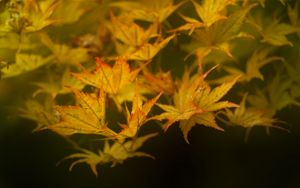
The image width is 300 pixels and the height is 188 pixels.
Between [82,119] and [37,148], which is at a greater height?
[82,119]

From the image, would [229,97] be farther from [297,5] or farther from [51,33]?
[51,33]

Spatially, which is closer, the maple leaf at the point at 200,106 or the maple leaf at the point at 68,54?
the maple leaf at the point at 200,106

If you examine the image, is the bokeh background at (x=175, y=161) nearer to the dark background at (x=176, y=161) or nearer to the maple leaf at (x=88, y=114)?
the dark background at (x=176, y=161)

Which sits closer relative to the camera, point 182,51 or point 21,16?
point 21,16

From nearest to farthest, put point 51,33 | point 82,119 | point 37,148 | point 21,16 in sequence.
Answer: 1. point 82,119
2. point 21,16
3. point 51,33
4. point 37,148

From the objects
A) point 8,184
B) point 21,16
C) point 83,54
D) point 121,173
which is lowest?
point 121,173

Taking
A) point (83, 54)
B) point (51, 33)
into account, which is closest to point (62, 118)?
point (83, 54)

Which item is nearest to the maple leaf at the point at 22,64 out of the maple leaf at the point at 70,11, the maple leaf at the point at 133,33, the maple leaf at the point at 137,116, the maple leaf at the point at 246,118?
the maple leaf at the point at 70,11
